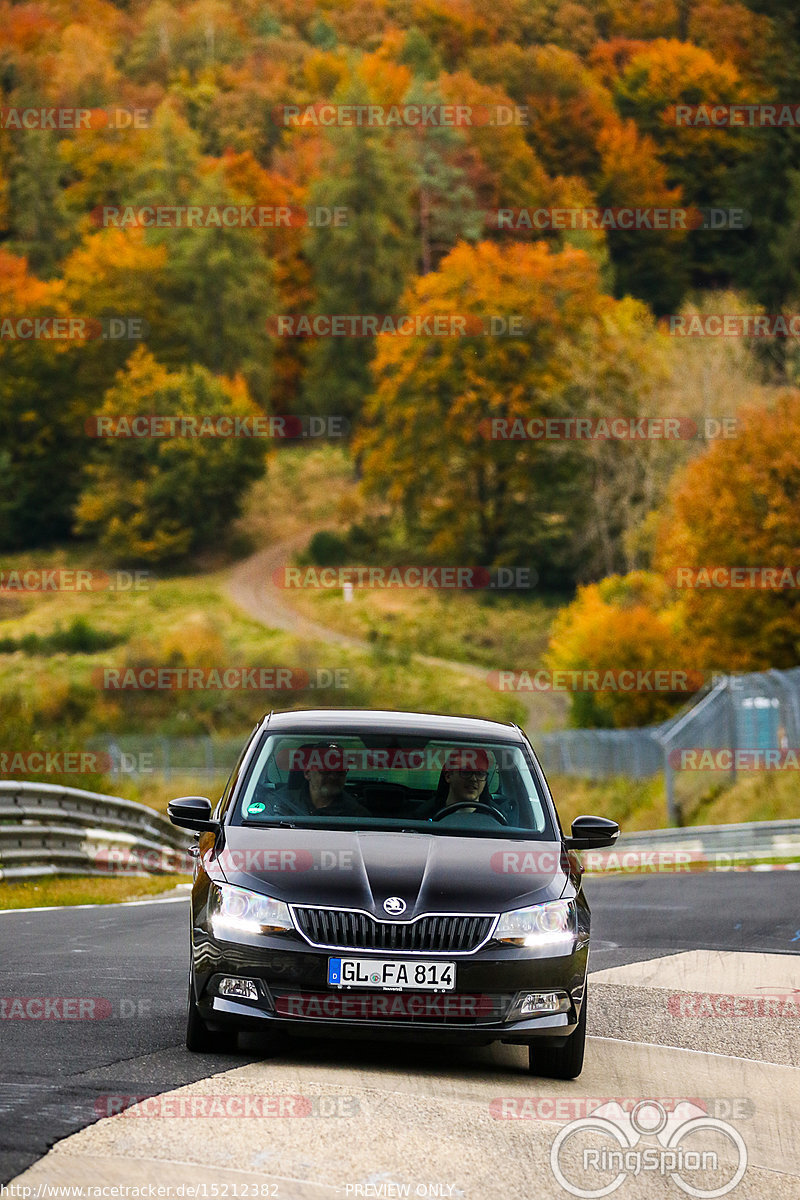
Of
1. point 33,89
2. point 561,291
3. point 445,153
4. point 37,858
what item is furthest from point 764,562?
point 33,89

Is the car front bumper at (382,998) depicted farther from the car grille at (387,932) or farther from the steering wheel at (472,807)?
the steering wheel at (472,807)

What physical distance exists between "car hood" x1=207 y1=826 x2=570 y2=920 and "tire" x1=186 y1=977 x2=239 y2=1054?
64 centimetres

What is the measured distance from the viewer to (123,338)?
110312 mm

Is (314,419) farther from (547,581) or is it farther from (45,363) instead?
(547,581)

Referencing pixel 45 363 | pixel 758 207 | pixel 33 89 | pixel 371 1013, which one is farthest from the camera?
pixel 33 89

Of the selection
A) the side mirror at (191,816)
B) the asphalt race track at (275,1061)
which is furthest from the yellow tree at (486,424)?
the side mirror at (191,816)

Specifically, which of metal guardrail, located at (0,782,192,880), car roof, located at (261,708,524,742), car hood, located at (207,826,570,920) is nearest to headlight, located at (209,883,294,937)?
car hood, located at (207,826,570,920)

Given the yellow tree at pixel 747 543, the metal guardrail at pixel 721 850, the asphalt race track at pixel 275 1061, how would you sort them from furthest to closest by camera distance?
1. the yellow tree at pixel 747 543
2. the metal guardrail at pixel 721 850
3. the asphalt race track at pixel 275 1061

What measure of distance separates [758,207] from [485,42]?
5020 cm

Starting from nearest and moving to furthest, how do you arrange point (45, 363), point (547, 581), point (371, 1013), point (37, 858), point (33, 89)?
1. point (371, 1013)
2. point (37, 858)
3. point (547, 581)
4. point (45, 363)
5. point (33, 89)

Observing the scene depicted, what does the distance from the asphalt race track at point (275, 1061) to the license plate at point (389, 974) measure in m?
0.39

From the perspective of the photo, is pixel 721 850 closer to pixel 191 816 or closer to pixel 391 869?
pixel 191 816

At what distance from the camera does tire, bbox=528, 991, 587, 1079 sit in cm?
812

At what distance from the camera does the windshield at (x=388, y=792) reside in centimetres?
873
